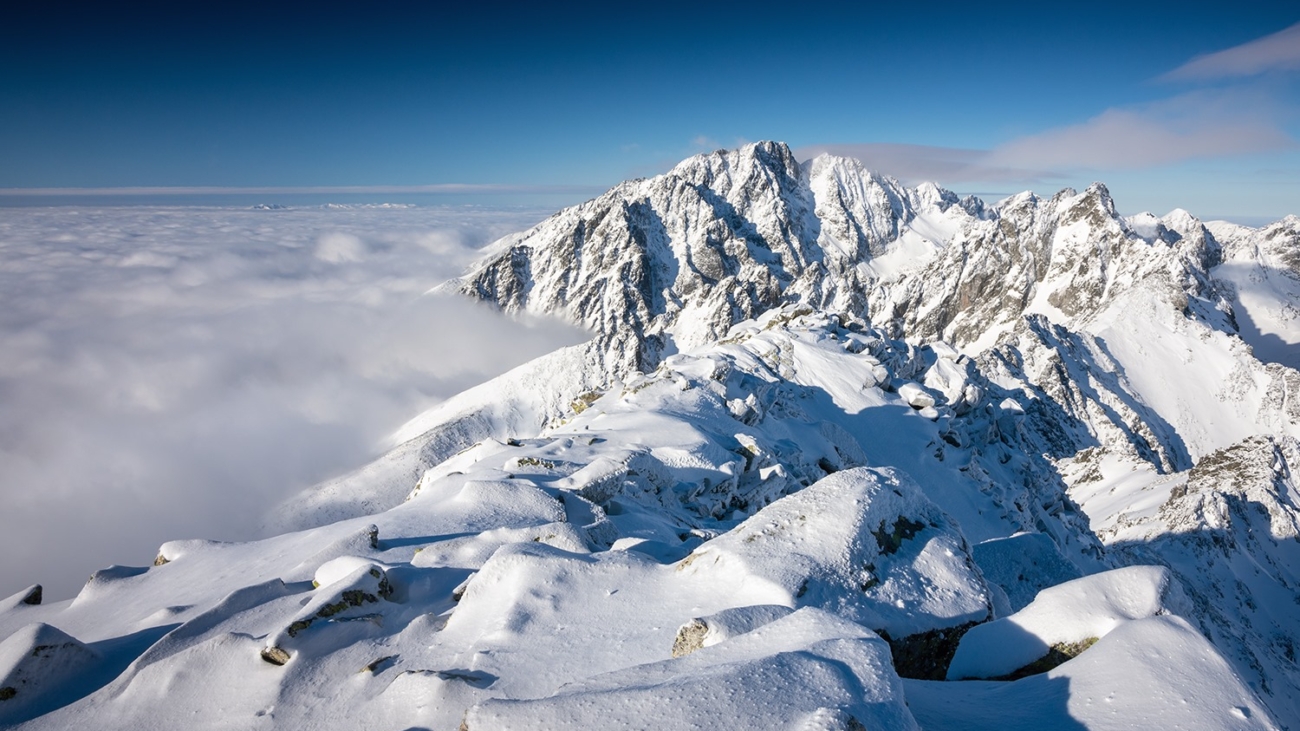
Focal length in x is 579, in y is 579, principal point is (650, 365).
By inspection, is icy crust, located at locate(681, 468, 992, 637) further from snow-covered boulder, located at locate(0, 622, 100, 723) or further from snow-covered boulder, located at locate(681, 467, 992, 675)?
snow-covered boulder, located at locate(0, 622, 100, 723)

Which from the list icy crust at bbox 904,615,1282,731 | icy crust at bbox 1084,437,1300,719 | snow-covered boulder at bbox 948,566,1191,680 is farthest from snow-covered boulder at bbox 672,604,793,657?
icy crust at bbox 1084,437,1300,719

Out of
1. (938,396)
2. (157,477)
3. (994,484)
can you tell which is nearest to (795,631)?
(994,484)

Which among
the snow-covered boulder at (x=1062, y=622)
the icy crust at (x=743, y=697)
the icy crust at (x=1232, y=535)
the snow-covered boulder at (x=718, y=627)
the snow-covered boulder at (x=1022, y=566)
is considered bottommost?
the icy crust at (x=1232, y=535)

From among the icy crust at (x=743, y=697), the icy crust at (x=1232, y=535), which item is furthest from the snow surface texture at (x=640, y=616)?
the icy crust at (x=1232, y=535)

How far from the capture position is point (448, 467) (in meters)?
30.4

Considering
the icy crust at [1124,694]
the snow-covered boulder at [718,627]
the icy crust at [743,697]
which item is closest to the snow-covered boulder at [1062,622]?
the icy crust at [1124,694]

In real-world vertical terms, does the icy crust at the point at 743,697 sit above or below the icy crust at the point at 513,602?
above

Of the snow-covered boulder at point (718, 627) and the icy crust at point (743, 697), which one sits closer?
the icy crust at point (743, 697)

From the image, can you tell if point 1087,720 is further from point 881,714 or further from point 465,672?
point 465,672

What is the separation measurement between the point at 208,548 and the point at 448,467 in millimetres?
11943

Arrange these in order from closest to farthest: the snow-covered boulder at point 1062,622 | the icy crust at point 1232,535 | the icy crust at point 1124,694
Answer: the icy crust at point 1124,694 < the snow-covered boulder at point 1062,622 < the icy crust at point 1232,535

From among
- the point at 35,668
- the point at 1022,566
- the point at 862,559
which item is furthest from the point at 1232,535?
the point at 35,668

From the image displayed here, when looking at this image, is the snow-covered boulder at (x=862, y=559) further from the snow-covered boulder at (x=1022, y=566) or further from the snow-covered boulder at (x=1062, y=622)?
the snow-covered boulder at (x=1022, y=566)

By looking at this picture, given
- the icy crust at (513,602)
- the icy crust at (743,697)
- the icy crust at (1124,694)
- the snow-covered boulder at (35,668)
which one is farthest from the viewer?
the snow-covered boulder at (35,668)
